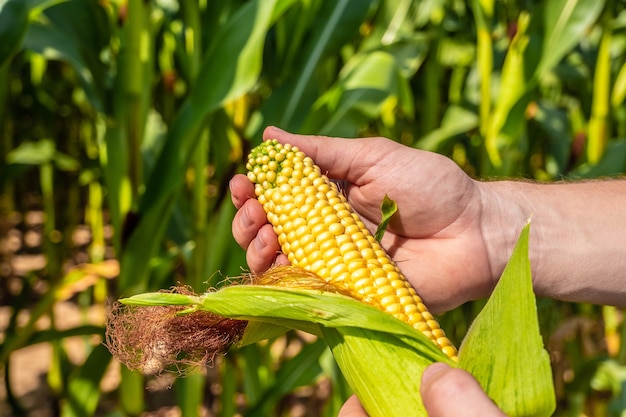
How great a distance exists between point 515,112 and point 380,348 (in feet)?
3.22

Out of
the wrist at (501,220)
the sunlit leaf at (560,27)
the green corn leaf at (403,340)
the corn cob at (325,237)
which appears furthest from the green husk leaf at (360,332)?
the sunlit leaf at (560,27)

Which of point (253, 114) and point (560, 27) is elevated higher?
point (560, 27)

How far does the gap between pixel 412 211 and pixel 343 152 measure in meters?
0.14

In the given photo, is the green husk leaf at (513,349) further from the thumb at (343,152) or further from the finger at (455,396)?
the thumb at (343,152)

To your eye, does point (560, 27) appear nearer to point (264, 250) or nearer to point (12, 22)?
point (264, 250)

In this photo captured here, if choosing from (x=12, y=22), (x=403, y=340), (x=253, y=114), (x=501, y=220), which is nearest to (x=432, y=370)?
(x=403, y=340)

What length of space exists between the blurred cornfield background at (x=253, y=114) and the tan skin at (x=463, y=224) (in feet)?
0.78

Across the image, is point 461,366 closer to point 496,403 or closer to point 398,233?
point 496,403

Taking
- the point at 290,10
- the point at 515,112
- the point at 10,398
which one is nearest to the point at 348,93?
the point at 290,10

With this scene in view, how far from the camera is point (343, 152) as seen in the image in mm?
983

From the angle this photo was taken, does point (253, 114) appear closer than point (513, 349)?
No

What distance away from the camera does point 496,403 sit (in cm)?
60

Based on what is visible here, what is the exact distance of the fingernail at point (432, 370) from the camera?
593 millimetres

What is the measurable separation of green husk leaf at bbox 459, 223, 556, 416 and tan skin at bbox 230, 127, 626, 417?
1.36 ft
